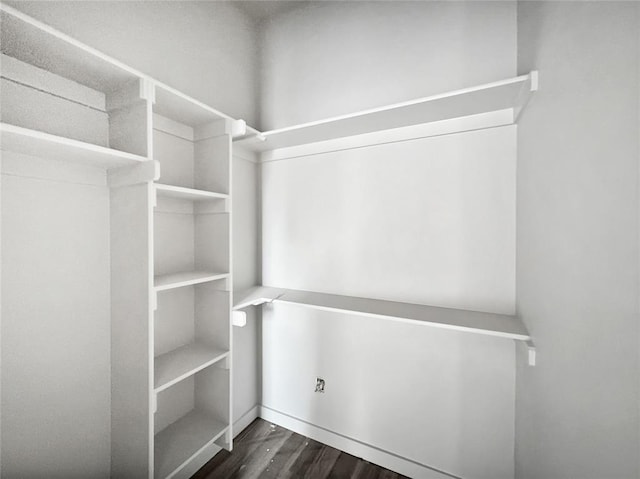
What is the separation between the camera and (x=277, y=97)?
6.49 feet

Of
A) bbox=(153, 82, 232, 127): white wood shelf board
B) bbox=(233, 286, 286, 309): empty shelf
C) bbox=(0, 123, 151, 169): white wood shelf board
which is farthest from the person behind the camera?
bbox=(233, 286, 286, 309): empty shelf

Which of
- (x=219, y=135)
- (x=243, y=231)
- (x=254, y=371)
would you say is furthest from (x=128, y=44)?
(x=254, y=371)

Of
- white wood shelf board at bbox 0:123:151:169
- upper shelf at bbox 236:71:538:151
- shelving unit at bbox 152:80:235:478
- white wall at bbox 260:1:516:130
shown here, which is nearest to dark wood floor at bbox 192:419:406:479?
shelving unit at bbox 152:80:235:478

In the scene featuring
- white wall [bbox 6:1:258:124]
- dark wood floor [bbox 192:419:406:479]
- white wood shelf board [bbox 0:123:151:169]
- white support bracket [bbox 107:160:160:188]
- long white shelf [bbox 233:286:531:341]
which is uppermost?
white wall [bbox 6:1:258:124]

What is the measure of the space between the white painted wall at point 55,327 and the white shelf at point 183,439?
0.23 m

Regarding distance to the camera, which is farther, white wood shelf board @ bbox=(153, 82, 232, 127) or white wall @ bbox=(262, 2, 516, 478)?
white wall @ bbox=(262, 2, 516, 478)

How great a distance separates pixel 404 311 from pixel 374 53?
157 centimetres

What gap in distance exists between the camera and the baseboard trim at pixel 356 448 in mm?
1477

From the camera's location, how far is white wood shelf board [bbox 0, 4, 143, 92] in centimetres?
76

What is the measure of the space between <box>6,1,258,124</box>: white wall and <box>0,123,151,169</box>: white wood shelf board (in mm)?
524

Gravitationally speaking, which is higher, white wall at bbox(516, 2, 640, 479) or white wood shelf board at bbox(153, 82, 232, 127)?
white wood shelf board at bbox(153, 82, 232, 127)

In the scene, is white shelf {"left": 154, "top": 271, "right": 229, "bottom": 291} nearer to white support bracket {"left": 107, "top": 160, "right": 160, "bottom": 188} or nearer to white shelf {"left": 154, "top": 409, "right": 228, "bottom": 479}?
white support bracket {"left": 107, "top": 160, "right": 160, "bottom": 188}

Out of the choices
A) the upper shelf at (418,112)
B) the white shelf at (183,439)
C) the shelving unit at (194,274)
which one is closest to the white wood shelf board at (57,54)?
the shelving unit at (194,274)

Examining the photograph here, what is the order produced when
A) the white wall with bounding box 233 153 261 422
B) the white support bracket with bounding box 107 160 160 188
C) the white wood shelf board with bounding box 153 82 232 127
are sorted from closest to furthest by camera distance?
the white support bracket with bounding box 107 160 160 188, the white wood shelf board with bounding box 153 82 232 127, the white wall with bounding box 233 153 261 422
